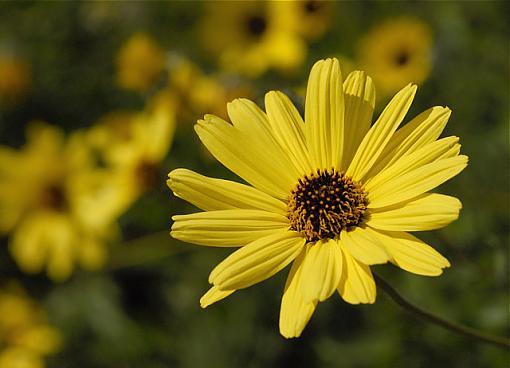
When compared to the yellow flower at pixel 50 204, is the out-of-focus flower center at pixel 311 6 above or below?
above

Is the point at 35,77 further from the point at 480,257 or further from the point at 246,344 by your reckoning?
the point at 480,257

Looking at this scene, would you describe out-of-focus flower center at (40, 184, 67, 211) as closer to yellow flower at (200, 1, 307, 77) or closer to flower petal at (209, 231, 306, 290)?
yellow flower at (200, 1, 307, 77)

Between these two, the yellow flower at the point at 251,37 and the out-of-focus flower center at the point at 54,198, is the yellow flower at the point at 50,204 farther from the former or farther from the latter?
the yellow flower at the point at 251,37

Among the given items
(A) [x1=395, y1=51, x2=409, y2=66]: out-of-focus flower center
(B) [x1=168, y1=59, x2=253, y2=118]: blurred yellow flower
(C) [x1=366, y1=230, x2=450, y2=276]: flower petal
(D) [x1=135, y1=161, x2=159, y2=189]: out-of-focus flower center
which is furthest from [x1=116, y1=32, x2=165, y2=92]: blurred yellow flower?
(C) [x1=366, y1=230, x2=450, y2=276]: flower petal

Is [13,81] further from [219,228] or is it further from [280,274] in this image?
[219,228]

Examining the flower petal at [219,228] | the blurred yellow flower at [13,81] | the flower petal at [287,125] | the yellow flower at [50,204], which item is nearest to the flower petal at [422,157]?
the flower petal at [287,125]

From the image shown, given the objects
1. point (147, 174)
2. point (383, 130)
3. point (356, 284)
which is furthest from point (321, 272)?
point (147, 174)
